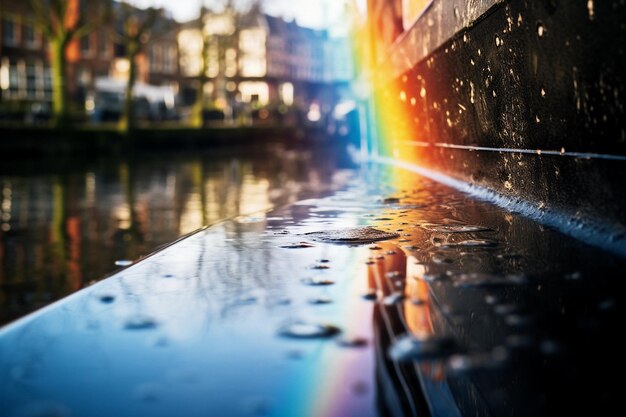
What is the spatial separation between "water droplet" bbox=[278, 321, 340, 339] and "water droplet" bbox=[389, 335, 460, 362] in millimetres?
116

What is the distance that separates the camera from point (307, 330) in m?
1.09

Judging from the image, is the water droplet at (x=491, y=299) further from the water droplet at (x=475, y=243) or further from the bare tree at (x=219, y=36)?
the bare tree at (x=219, y=36)

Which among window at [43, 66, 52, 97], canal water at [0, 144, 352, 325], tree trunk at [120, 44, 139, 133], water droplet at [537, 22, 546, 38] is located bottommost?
canal water at [0, 144, 352, 325]

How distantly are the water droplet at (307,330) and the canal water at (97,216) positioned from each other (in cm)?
142

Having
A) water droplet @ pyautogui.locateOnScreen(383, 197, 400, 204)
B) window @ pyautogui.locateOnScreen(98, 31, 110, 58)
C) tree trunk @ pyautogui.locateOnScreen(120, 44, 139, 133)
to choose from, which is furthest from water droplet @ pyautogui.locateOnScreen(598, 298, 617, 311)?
window @ pyautogui.locateOnScreen(98, 31, 110, 58)

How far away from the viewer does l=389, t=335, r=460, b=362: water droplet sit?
958 mm

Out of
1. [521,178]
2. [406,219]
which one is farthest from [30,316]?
[521,178]

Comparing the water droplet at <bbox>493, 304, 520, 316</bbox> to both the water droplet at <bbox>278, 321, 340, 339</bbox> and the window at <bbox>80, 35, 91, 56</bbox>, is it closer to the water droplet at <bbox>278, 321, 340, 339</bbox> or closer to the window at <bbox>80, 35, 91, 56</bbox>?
the water droplet at <bbox>278, 321, 340, 339</bbox>

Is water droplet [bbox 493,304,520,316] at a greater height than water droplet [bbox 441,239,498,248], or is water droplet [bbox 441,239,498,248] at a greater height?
water droplet [bbox 441,239,498,248]

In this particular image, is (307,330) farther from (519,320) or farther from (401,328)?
(519,320)

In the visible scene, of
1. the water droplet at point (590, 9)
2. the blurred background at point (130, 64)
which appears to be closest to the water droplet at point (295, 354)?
the water droplet at point (590, 9)

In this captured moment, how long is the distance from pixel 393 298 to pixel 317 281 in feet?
0.75

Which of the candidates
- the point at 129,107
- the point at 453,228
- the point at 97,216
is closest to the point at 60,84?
the point at 129,107

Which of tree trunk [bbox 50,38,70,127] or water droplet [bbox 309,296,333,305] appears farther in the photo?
tree trunk [bbox 50,38,70,127]
